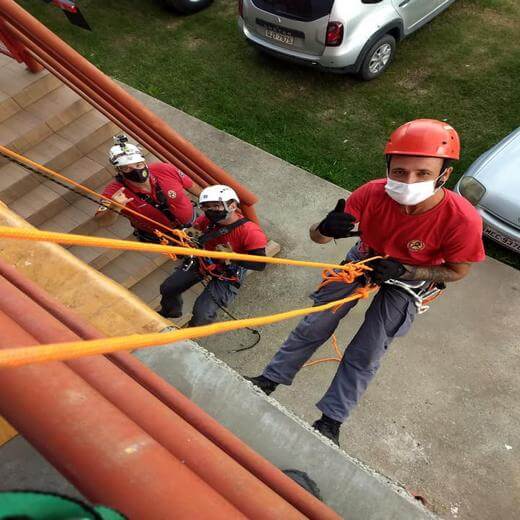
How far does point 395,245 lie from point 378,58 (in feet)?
16.5

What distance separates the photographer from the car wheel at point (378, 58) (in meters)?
6.89

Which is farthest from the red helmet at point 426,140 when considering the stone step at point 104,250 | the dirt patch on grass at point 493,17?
the dirt patch on grass at point 493,17

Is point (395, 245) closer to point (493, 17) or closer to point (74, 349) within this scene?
point (74, 349)

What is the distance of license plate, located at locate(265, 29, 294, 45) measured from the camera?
6848 millimetres

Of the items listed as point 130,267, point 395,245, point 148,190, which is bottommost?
point 130,267

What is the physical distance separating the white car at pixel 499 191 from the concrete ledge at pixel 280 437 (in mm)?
3718

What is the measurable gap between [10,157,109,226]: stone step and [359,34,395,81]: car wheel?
413 cm

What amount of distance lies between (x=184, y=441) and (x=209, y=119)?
20.4ft

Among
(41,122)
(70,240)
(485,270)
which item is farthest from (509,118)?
(70,240)

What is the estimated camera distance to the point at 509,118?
6.54m

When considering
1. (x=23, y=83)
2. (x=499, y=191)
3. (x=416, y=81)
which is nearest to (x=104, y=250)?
(x=23, y=83)

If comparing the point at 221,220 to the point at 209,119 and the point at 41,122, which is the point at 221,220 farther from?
the point at 209,119

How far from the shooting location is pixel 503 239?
4.93 metres

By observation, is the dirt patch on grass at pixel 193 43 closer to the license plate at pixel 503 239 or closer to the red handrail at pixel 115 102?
the red handrail at pixel 115 102
